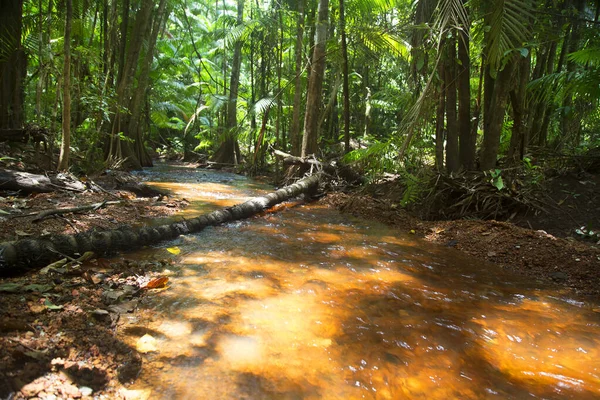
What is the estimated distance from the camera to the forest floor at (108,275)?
5.14 feet

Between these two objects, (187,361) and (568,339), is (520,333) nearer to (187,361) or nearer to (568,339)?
(568,339)

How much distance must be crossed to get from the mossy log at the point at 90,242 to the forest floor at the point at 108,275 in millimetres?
144

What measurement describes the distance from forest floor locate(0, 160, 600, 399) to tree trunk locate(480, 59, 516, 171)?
886 mm

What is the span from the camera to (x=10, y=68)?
6.70 metres

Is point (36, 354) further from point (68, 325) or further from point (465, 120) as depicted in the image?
point (465, 120)

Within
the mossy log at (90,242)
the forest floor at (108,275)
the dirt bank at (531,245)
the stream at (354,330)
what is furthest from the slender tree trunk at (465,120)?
the mossy log at (90,242)

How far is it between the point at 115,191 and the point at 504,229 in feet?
19.0

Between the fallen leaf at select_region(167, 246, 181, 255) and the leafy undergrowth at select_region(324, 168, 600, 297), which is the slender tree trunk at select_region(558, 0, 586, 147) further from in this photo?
the fallen leaf at select_region(167, 246, 181, 255)

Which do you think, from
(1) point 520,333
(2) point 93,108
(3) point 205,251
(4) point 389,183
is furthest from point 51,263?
(4) point 389,183

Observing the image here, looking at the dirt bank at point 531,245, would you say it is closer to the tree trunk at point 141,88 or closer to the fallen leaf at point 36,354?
the fallen leaf at point 36,354

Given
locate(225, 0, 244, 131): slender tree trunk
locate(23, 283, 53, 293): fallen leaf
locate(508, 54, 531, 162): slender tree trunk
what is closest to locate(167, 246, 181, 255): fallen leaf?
locate(23, 283, 53, 293): fallen leaf

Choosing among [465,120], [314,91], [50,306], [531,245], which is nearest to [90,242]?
[50,306]

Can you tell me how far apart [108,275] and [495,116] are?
495 centimetres

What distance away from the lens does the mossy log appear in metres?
2.49
